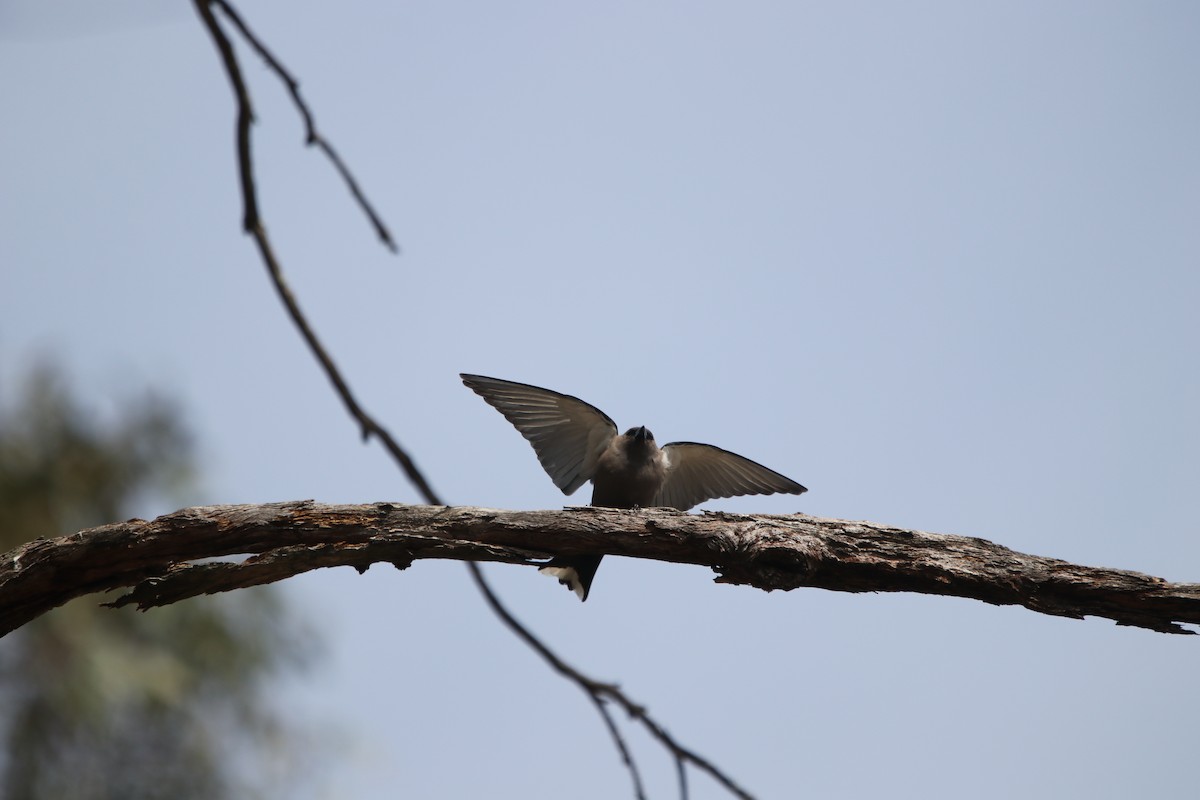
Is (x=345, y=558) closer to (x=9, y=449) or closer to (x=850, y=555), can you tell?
(x=850, y=555)

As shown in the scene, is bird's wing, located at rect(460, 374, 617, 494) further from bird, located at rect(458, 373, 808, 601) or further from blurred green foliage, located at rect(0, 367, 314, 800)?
blurred green foliage, located at rect(0, 367, 314, 800)

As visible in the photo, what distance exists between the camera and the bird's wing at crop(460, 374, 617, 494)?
19.2 feet

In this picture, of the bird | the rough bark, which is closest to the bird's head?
the bird

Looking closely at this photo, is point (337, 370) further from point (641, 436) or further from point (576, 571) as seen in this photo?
point (641, 436)

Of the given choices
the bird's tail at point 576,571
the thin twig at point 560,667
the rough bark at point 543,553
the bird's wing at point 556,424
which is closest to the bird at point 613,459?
the bird's wing at point 556,424

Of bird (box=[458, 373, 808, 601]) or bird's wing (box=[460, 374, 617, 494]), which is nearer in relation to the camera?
bird (box=[458, 373, 808, 601])

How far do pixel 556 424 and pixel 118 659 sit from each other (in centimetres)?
640

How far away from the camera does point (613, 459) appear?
227 inches

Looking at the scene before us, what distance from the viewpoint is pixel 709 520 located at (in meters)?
3.97

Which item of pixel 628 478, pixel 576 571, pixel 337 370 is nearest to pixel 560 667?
pixel 337 370

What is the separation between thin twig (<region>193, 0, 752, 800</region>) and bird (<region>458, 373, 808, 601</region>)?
4.32 metres

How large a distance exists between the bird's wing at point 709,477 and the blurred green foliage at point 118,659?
612 cm

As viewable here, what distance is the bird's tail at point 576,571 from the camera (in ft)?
14.7

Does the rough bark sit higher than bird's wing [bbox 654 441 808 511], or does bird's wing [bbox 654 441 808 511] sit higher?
bird's wing [bbox 654 441 808 511]
